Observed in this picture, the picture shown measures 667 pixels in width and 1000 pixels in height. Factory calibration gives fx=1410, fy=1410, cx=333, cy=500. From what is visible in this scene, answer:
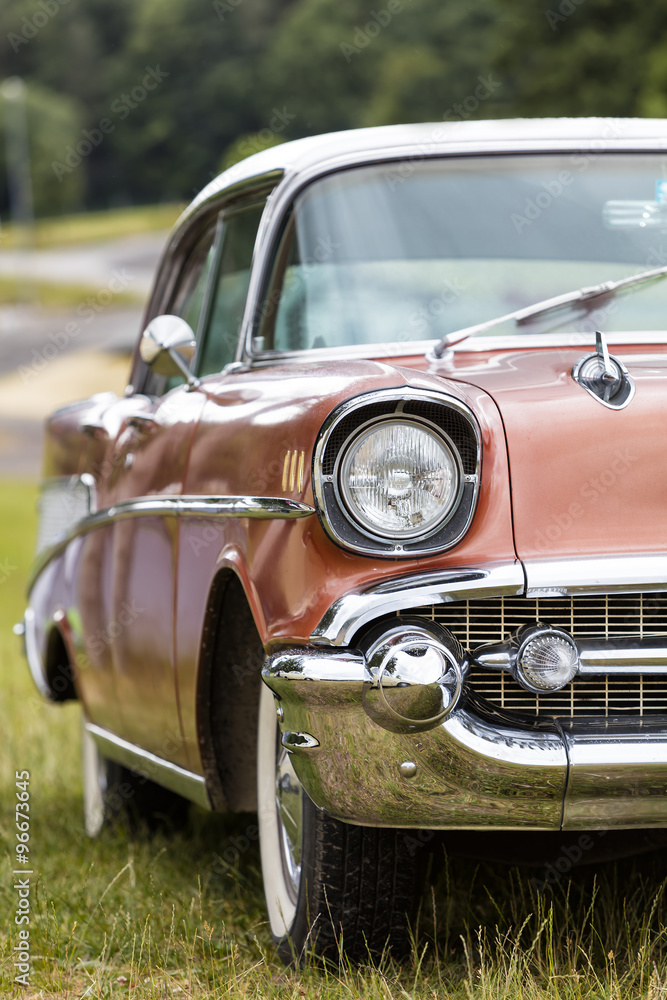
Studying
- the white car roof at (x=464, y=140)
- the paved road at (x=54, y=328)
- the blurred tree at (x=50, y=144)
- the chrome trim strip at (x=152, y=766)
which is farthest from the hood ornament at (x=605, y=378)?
the blurred tree at (x=50, y=144)

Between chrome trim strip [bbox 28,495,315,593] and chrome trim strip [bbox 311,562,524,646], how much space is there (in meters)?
0.20

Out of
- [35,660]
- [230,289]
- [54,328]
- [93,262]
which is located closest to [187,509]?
Result: [230,289]

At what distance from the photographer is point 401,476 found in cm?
243

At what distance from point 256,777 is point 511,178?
5.10ft

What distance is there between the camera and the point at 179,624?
3.27 metres

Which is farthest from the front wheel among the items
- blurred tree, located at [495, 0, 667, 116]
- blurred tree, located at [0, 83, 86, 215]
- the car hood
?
blurred tree, located at [0, 83, 86, 215]

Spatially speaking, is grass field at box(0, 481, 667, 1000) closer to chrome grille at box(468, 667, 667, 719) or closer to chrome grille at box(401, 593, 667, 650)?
chrome grille at box(468, 667, 667, 719)

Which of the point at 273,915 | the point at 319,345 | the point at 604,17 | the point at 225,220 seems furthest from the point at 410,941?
the point at 604,17

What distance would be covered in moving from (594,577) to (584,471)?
0.22m

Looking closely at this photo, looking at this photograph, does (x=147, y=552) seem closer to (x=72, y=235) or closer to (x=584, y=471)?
(x=584, y=471)

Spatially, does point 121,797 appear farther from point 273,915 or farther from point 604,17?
point 604,17

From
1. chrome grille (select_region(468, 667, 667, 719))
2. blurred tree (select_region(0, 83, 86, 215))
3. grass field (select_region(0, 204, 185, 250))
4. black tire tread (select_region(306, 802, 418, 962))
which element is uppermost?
blurred tree (select_region(0, 83, 86, 215))

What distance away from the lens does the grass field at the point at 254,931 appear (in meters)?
2.64

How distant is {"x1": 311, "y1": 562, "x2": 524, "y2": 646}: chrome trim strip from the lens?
235 centimetres
